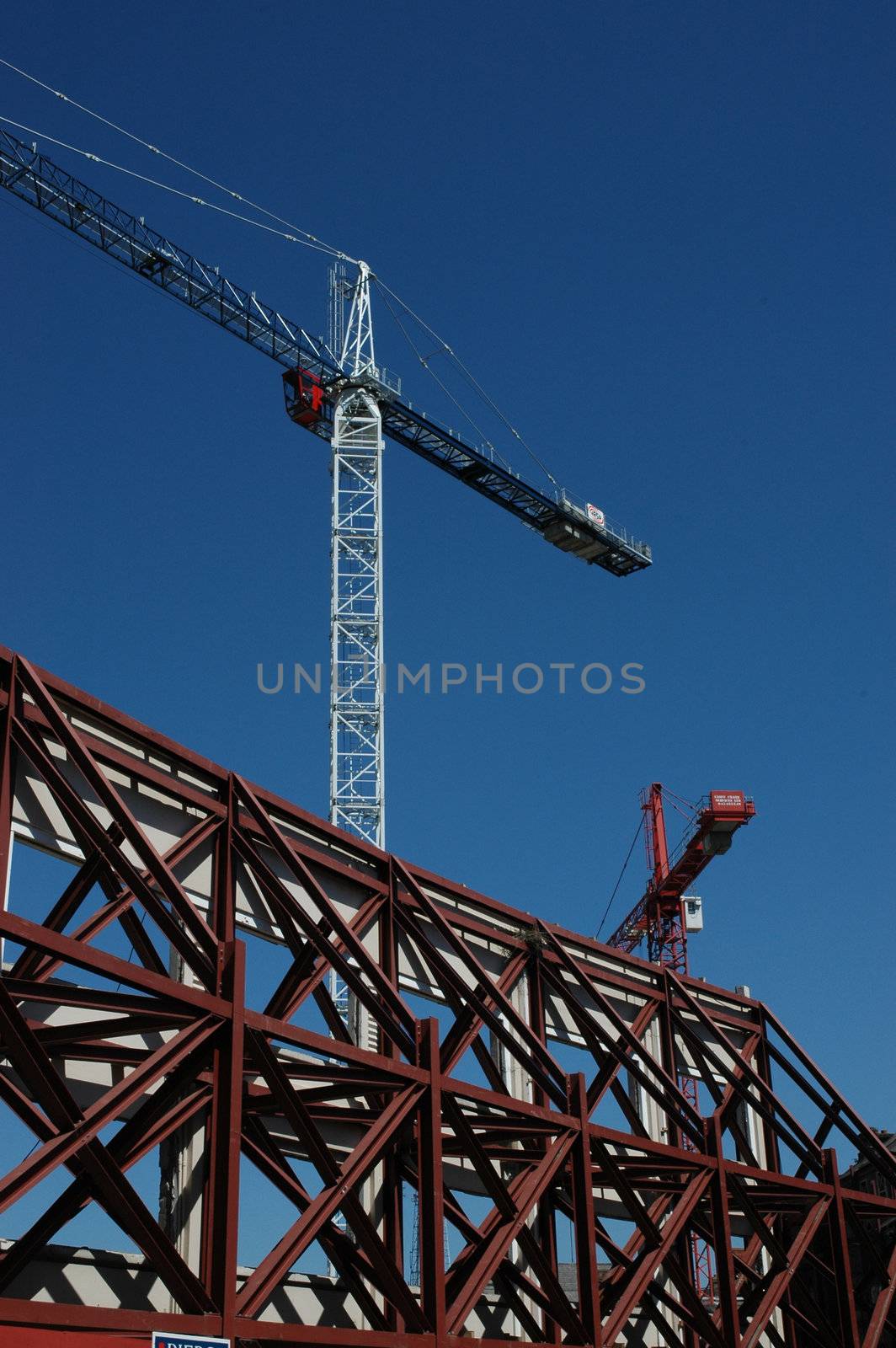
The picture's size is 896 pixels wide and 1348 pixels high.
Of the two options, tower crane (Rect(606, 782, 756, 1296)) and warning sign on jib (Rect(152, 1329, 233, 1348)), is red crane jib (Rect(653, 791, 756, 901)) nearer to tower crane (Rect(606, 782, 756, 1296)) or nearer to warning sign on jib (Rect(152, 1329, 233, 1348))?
tower crane (Rect(606, 782, 756, 1296))

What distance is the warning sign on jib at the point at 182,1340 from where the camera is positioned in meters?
17.1

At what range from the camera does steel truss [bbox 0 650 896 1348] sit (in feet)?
62.5

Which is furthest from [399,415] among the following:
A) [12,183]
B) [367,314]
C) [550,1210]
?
[550,1210]

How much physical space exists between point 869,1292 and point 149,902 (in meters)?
28.9

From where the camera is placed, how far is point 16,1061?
57.7 ft

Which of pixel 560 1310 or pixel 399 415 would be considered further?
pixel 399 415

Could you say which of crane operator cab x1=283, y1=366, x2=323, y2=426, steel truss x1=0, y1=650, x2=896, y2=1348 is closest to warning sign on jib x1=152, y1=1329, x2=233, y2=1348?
steel truss x1=0, y1=650, x2=896, y2=1348

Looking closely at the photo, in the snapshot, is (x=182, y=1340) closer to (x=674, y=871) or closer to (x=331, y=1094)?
(x=331, y=1094)

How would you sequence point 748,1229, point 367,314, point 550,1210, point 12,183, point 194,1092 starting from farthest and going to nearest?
point 367,314
point 12,183
point 748,1229
point 550,1210
point 194,1092

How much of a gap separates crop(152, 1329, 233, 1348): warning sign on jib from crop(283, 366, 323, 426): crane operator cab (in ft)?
183

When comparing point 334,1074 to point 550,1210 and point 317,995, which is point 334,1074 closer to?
point 317,995

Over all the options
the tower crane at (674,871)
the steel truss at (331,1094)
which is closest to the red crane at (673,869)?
the tower crane at (674,871)

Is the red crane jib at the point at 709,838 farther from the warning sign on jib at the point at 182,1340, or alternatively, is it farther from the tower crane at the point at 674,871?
the warning sign on jib at the point at 182,1340

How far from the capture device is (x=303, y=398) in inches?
2790
